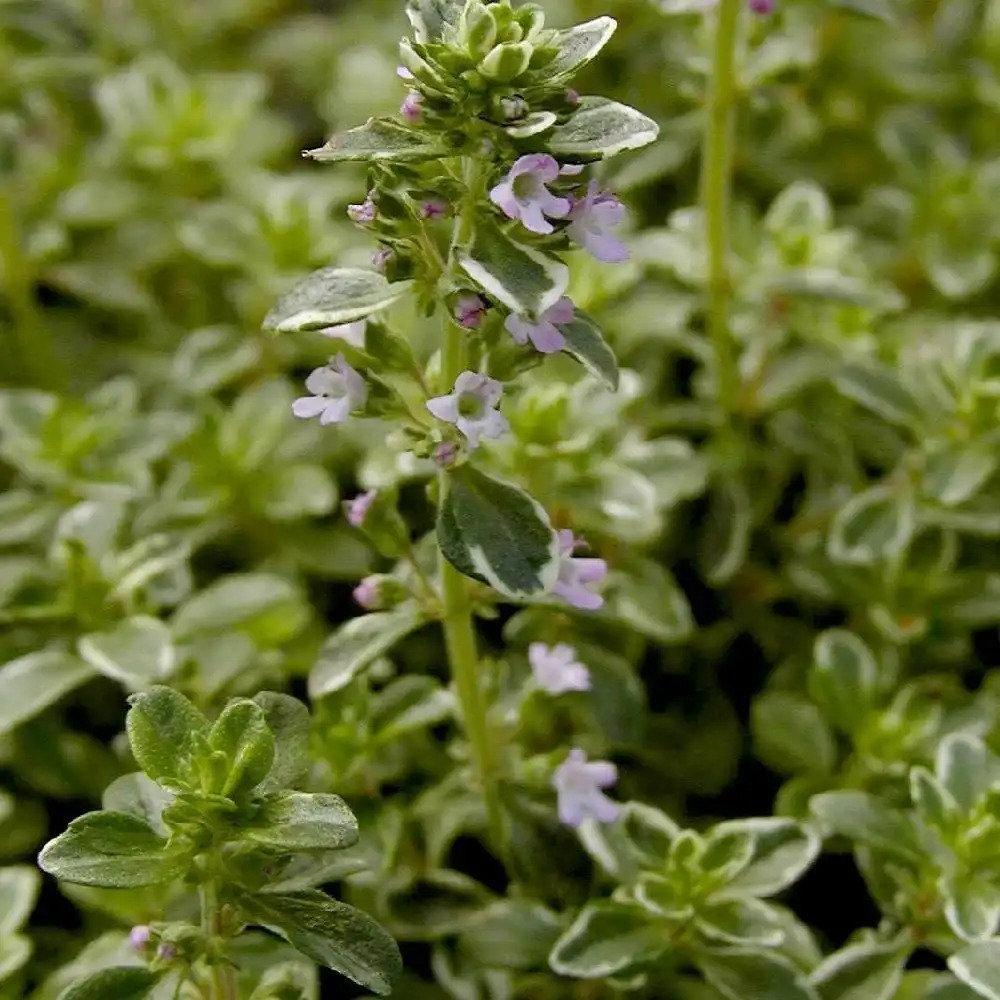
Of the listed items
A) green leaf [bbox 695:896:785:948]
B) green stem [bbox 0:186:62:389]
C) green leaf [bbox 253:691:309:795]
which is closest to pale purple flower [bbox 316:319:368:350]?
green leaf [bbox 253:691:309:795]

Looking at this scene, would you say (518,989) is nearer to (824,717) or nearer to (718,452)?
(824,717)

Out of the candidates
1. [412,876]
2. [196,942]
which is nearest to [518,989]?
[412,876]

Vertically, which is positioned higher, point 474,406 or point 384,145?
point 384,145

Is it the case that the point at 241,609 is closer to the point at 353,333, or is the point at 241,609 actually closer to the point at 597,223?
the point at 353,333

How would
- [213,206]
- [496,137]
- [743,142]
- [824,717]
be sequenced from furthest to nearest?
[743,142], [213,206], [824,717], [496,137]

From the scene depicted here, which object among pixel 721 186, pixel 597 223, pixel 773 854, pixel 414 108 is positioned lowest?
pixel 773 854

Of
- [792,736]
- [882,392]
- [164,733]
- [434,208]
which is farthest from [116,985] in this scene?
[882,392]
